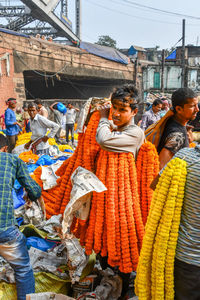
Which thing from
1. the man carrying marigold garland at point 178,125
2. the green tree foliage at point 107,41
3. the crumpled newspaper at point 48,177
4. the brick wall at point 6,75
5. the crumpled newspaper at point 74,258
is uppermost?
the green tree foliage at point 107,41

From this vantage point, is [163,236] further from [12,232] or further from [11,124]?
[11,124]

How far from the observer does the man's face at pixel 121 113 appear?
1884mm

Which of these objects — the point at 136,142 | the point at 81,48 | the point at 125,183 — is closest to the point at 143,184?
the point at 125,183

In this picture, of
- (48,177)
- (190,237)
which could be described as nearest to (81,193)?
(190,237)

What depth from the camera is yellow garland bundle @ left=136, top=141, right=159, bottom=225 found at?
75.5 inches

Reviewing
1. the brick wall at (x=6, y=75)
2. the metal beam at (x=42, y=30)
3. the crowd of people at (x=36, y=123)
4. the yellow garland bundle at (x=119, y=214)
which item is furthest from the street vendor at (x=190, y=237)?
the metal beam at (x=42, y=30)

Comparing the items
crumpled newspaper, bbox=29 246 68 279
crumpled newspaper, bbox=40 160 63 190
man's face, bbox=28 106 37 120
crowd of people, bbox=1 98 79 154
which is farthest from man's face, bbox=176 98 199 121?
man's face, bbox=28 106 37 120

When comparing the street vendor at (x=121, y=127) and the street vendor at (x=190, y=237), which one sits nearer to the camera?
the street vendor at (x=190, y=237)

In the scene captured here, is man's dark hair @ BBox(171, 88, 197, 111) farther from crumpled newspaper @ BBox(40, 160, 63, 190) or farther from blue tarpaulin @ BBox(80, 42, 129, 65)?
blue tarpaulin @ BBox(80, 42, 129, 65)

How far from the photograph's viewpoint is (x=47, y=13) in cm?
2052

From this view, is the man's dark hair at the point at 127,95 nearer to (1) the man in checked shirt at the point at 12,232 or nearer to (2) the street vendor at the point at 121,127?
(2) the street vendor at the point at 121,127

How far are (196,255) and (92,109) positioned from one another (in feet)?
4.03

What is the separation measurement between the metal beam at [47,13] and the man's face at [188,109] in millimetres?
18755

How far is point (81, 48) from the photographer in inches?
603
